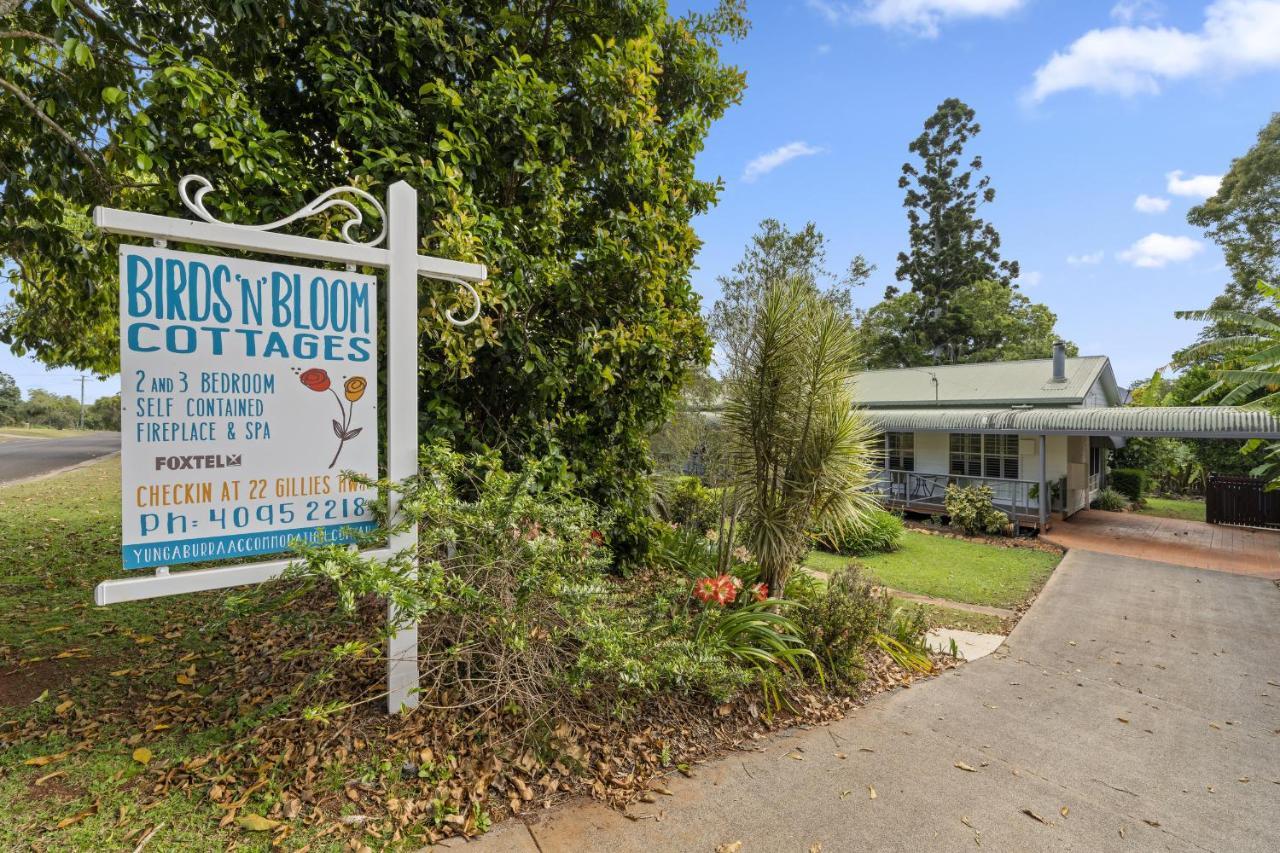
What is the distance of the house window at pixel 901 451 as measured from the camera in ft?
59.0

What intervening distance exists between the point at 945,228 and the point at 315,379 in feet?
139

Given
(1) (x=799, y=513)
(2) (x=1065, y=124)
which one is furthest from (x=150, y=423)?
(2) (x=1065, y=124)

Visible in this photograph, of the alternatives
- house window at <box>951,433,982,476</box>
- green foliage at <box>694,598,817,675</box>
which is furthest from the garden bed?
house window at <box>951,433,982,476</box>

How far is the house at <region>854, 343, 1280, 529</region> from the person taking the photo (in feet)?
43.2

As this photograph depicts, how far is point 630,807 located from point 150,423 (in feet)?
9.68

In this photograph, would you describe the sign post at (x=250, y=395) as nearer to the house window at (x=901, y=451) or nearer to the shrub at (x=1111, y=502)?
the house window at (x=901, y=451)

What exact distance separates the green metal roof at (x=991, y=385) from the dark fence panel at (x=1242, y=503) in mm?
3949

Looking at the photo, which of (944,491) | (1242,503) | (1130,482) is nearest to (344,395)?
(944,491)

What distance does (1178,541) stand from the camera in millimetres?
12906

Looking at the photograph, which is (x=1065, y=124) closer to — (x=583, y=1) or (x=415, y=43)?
(x=583, y=1)

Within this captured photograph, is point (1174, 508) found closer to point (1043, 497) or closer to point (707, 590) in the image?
point (1043, 497)

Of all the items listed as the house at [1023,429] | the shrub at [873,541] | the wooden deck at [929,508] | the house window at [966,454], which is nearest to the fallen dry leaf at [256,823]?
the shrub at [873,541]

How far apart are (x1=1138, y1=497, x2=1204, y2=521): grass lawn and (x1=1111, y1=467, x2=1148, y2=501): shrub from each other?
43 centimetres

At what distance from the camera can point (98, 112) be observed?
4.75 meters
